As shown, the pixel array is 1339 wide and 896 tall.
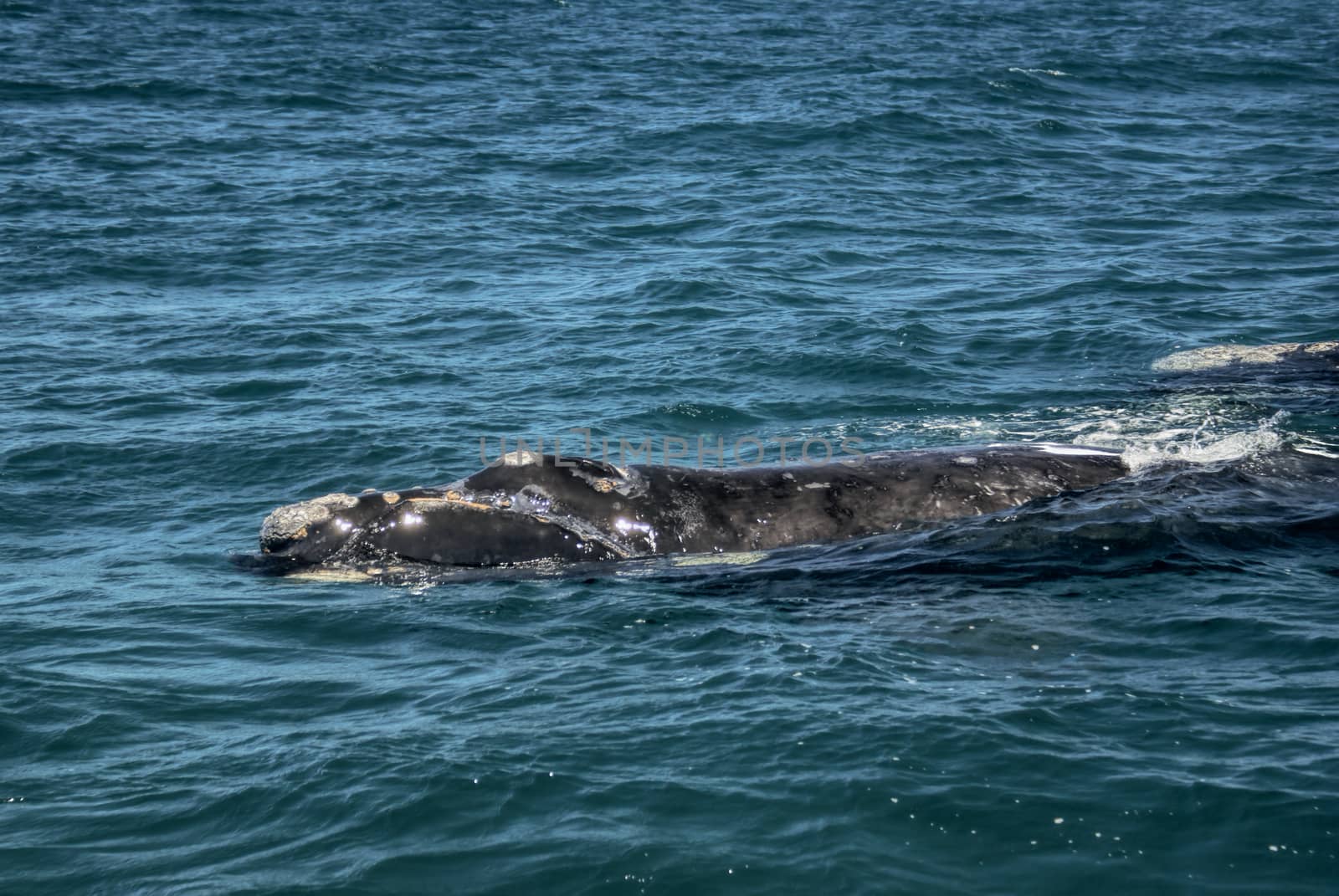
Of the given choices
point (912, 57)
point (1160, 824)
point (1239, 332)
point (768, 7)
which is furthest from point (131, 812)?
point (768, 7)

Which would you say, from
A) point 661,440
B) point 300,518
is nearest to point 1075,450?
point 661,440

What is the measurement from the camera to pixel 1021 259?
23.0 metres

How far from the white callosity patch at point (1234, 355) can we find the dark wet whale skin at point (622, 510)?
6.43m

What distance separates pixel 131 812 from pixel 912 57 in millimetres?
34627

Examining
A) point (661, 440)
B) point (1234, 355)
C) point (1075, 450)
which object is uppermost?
point (1075, 450)

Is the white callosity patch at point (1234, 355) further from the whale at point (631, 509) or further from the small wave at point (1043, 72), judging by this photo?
the small wave at point (1043, 72)

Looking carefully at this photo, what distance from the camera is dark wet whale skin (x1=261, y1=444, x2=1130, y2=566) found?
1141 cm

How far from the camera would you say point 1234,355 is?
17.9 m

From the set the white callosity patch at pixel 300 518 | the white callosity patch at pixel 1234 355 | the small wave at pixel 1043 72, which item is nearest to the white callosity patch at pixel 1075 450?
the white callosity patch at pixel 1234 355

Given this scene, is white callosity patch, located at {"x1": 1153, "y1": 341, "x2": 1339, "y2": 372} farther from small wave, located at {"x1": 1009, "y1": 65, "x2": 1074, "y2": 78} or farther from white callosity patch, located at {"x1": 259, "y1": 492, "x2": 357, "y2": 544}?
small wave, located at {"x1": 1009, "y1": 65, "x2": 1074, "y2": 78}

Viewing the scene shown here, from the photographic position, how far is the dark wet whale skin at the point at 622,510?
11414mm

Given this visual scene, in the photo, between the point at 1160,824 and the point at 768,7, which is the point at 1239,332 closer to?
the point at 1160,824

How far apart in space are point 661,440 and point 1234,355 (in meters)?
7.37

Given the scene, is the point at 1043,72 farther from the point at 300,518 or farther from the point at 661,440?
the point at 300,518
